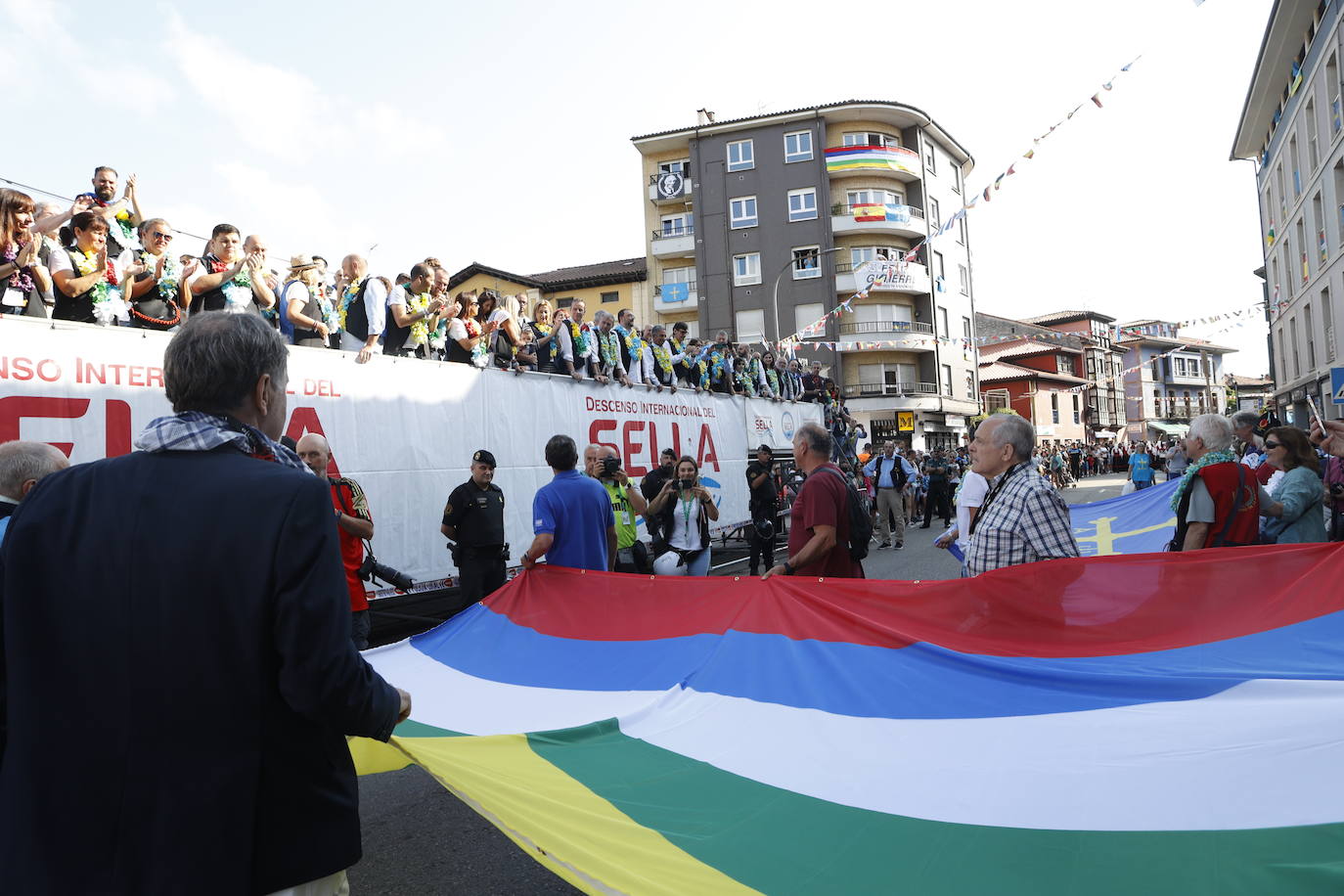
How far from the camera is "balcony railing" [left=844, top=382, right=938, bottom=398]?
165 ft

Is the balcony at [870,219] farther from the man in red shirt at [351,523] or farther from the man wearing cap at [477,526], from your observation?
the man in red shirt at [351,523]

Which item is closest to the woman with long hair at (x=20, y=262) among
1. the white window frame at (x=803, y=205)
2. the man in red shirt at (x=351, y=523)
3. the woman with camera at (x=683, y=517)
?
the man in red shirt at (x=351, y=523)

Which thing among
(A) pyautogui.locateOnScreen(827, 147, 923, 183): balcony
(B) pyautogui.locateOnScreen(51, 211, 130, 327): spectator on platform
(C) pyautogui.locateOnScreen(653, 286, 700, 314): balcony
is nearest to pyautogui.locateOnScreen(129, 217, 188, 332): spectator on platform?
(B) pyautogui.locateOnScreen(51, 211, 130, 327): spectator on platform

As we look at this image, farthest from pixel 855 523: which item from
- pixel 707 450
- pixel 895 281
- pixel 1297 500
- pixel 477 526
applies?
pixel 895 281

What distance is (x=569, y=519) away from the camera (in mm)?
6383

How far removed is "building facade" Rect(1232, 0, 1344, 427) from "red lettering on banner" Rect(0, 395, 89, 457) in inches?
1121

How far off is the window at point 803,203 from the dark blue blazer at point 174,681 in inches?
1979

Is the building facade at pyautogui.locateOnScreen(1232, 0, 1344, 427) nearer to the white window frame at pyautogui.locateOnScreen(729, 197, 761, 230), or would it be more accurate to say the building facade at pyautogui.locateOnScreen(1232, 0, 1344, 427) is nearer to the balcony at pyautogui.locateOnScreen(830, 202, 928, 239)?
the balcony at pyautogui.locateOnScreen(830, 202, 928, 239)

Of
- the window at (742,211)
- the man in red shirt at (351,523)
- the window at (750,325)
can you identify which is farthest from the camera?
the window at (742,211)

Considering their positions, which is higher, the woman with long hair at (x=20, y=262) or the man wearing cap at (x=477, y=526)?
the woman with long hair at (x=20, y=262)

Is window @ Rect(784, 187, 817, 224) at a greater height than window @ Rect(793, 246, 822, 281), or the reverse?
window @ Rect(784, 187, 817, 224)

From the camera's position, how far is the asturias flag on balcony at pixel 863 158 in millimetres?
48844

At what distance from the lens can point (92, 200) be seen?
25.7 feet

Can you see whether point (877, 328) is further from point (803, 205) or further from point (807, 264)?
point (803, 205)
